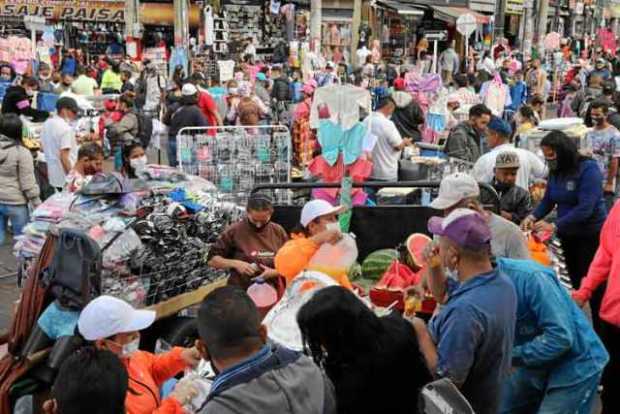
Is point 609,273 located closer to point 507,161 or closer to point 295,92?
point 507,161

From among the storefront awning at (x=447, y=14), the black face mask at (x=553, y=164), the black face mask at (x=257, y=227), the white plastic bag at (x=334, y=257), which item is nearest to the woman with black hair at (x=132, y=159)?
the black face mask at (x=257, y=227)

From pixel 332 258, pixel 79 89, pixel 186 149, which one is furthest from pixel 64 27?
pixel 332 258

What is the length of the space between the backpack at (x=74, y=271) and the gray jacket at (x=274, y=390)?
82.9 inches

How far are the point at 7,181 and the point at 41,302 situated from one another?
359cm

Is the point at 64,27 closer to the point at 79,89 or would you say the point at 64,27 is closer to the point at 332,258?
the point at 79,89

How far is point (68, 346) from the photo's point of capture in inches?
157

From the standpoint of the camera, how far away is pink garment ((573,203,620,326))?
452cm

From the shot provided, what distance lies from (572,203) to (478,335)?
11.4 ft

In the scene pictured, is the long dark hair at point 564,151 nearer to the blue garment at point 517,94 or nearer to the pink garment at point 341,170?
the pink garment at point 341,170

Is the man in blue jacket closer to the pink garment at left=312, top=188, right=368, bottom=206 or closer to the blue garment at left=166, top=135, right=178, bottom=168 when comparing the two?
the pink garment at left=312, top=188, right=368, bottom=206

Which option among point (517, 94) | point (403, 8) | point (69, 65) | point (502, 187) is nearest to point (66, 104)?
point (502, 187)

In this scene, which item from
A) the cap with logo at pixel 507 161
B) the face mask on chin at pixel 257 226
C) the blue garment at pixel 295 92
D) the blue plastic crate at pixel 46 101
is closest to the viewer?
the face mask on chin at pixel 257 226

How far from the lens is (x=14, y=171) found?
766 cm

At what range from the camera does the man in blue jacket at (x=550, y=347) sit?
3584 mm
